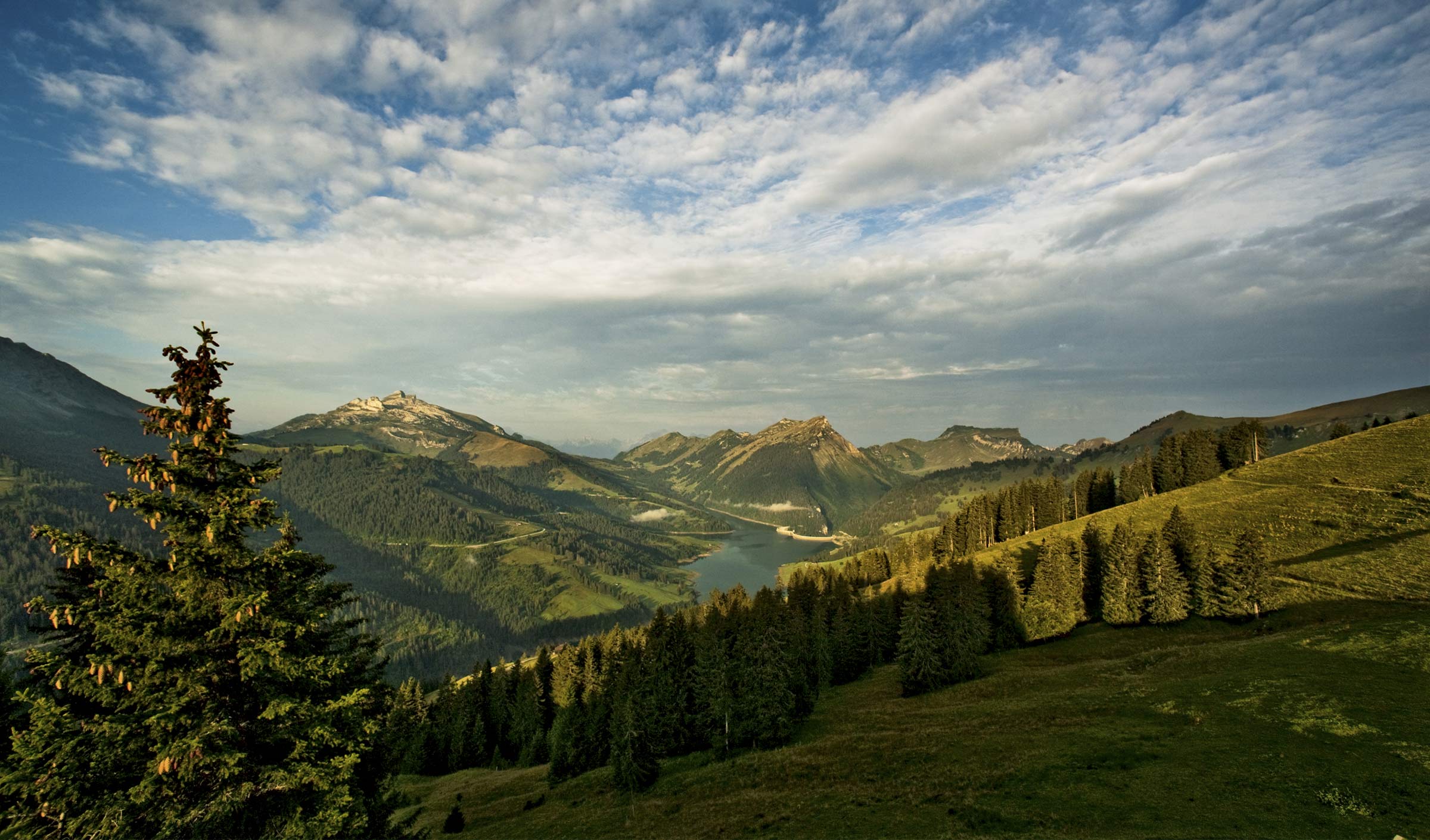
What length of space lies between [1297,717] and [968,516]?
4059 inches

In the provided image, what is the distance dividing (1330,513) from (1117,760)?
75102 millimetres

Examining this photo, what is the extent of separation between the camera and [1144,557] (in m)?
67.9

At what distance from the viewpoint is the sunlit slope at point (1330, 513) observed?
57812 mm

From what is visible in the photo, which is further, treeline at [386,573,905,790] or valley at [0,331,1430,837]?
treeline at [386,573,905,790]

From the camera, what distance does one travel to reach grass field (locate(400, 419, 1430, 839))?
22.7 metres

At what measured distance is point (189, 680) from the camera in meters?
13.7

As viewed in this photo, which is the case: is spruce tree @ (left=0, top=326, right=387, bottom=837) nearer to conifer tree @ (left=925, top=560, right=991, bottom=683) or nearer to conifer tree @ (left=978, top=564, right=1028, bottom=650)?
conifer tree @ (left=925, top=560, right=991, bottom=683)

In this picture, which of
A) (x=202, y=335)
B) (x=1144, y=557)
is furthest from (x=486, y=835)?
(x=1144, y=557)

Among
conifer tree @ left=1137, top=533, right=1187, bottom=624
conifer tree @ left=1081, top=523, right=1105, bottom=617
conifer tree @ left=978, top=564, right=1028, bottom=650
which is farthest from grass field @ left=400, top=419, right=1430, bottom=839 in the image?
conifer tree @ left=1081, top=523, right=1105, bottom=617

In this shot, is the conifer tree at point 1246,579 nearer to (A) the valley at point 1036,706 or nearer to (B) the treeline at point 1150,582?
(B) the treeline at point 1150,582

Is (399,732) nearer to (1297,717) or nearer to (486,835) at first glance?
(486,835)

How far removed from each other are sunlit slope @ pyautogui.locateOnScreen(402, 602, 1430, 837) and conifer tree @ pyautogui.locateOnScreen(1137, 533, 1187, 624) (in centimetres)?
586

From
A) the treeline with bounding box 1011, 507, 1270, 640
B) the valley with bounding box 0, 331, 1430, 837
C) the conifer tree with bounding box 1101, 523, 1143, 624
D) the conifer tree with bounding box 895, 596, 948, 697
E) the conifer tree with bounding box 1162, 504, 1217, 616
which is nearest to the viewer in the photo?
the valley with bounding box 0, 331, 1430, 837

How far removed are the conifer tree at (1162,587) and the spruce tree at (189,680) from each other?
7774 cm
